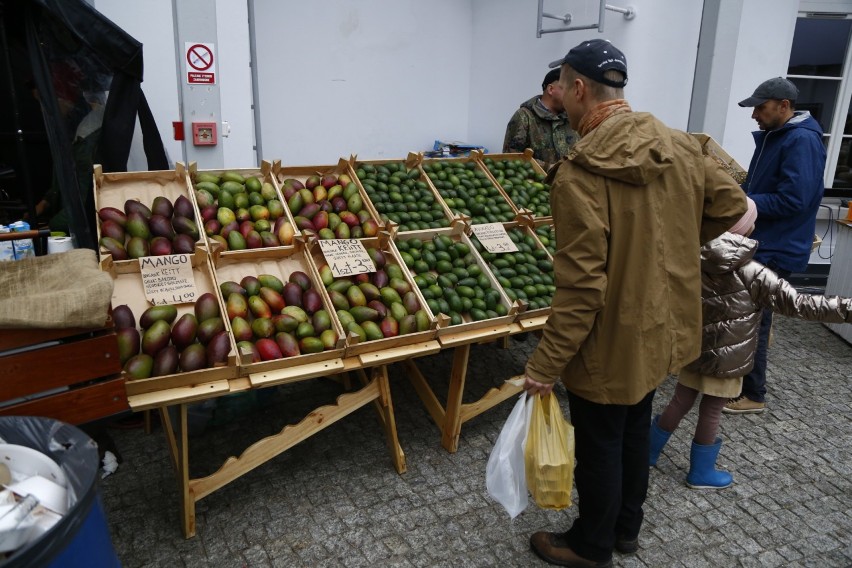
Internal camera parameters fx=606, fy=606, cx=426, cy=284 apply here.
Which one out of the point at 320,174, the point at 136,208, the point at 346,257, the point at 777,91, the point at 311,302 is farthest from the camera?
the point at 320,174

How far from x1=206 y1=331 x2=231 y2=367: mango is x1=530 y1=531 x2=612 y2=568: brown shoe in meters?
1.54

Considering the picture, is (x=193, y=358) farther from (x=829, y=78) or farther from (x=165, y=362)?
(x=829, y=78)

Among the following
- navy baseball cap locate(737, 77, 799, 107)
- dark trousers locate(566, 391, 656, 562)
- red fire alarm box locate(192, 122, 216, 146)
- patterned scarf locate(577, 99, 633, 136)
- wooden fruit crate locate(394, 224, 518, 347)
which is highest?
navy baseball cap locate(737, 77, 799, 107)

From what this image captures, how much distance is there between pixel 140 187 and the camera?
10.7ft

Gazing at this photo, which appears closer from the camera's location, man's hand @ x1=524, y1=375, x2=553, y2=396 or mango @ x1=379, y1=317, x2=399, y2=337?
man's hand @ x1=524, y1=375, x2=553, y2=396

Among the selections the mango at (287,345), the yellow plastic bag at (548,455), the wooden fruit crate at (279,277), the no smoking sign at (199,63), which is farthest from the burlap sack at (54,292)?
the no smoking sign at (199,63)

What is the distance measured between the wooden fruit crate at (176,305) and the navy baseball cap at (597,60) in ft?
5.59

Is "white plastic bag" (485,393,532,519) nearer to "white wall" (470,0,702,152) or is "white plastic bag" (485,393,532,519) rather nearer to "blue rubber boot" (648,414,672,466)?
"blue rubber boot" (648,414,672,466)

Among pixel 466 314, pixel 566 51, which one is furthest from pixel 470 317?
pixel 566 51

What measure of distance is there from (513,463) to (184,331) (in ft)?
4.76

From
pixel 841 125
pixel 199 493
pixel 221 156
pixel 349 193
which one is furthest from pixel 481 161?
pixel 841 125

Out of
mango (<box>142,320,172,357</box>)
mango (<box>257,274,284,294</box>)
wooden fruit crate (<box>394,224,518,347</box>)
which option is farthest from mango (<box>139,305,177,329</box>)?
wooden fruit crate (<box>394,224,518,347</box>)

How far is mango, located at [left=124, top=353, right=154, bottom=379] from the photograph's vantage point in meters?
2.34

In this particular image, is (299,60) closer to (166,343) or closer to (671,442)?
(166,343)
